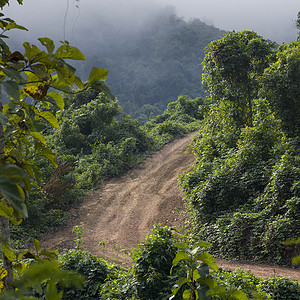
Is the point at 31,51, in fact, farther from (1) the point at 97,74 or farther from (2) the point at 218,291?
(2) the point at 218,291

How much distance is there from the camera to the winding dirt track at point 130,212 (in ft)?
24.5

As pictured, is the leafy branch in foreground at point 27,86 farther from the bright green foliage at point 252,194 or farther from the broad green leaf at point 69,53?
the bright green foliage at point 252,194

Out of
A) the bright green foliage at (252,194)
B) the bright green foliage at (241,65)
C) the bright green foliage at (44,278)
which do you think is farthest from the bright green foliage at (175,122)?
the bright green foliage at (44,278)

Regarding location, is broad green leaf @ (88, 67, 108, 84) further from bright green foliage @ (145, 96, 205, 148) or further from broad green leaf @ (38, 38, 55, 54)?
bright green foliage @ (145, 96, 205, 148)

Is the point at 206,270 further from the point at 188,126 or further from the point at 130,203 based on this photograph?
the point at 188,126

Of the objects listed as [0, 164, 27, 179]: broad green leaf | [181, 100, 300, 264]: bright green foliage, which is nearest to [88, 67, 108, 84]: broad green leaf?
[0, 164, 27, 179]: broad green leaf

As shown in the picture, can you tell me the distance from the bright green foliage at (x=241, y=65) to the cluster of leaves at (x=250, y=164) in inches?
1.2

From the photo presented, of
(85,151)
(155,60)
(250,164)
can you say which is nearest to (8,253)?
(250,164)

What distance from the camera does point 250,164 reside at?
838cm

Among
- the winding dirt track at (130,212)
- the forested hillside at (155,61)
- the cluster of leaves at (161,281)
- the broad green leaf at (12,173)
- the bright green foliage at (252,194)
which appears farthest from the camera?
the forested hillside at (155,61)

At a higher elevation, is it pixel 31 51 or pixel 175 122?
pixel 31 51

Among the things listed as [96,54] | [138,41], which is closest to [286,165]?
[96,54]

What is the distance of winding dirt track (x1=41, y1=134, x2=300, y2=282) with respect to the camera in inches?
294

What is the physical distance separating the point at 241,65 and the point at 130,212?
5905 millimetres
